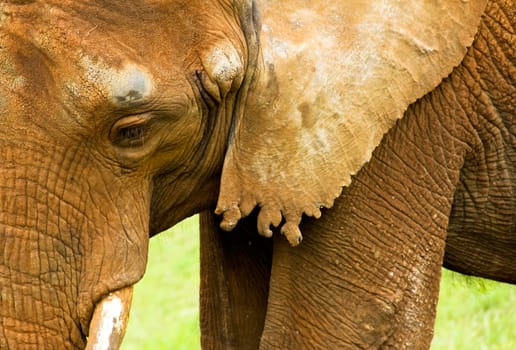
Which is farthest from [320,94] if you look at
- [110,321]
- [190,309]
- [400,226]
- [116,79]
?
[190,309]

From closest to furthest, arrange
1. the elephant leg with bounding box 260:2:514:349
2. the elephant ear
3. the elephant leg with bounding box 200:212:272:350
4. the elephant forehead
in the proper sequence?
1. the elephant forehead
2. the elephant ear
3. the elephant leg with bounding box 260:2:514:349
4. the elephant leg with bounding box 200:212:272:350

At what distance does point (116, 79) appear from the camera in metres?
4.17

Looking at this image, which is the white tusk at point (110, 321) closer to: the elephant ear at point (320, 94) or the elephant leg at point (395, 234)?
the elephant ear at point (320, 94)

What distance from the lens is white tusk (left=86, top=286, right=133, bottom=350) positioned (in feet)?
13.8

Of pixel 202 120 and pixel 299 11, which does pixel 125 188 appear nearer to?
pixel 202 120

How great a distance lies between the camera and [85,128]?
13.9ft

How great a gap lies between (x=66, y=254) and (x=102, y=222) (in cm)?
13

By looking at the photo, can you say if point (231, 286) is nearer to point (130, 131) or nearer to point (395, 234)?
point (395, 234)

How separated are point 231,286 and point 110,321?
47.1 inches

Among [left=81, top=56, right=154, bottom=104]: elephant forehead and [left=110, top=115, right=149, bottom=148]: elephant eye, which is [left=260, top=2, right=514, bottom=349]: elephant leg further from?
[left=81, top=56, right=154, bottom=104]: elephant forehead

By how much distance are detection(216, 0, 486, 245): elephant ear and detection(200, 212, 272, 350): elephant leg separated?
75cm

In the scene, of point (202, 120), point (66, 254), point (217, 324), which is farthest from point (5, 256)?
point (217, 324)

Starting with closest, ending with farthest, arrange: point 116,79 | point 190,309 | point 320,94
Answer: point 116,79, point 320,94, point 190,309

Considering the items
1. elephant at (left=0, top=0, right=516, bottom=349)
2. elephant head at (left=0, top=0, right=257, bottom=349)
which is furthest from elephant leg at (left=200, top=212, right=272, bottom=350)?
elephant head at (left=0, top=0, right=257, bottom=349)
